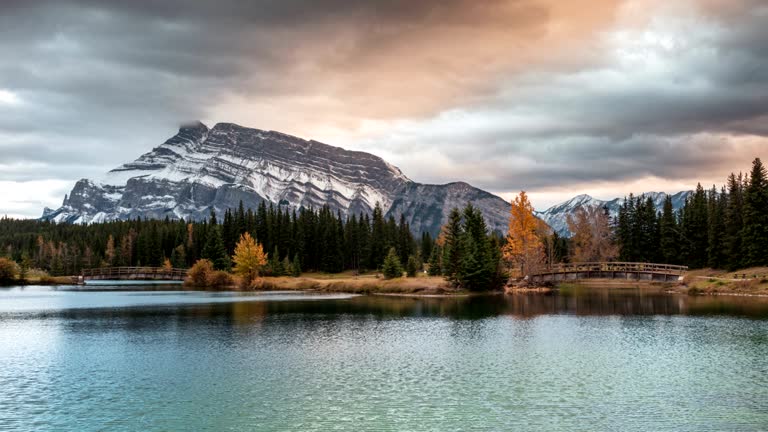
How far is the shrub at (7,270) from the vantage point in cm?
14659

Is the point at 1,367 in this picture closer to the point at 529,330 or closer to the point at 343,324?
the point at 343,324

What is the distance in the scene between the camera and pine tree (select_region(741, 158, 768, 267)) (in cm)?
10238

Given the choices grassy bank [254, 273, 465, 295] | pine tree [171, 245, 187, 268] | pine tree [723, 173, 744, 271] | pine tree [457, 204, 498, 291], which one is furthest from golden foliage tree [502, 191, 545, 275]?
pine tree [171, 245, 187, 268]

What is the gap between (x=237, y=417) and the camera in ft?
93.9

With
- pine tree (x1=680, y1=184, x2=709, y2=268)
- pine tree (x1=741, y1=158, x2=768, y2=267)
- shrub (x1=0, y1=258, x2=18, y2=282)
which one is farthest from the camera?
shrub (x1=0, y1=258, x2=18, y2=282)

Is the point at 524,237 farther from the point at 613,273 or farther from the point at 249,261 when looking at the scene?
the point at 249,261

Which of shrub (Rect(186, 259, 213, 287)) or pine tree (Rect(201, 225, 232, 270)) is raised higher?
pine tree (Rect(201, 225, 232, 270))

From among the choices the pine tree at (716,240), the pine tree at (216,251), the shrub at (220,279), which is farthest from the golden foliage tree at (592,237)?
the pine tree at (216,251)

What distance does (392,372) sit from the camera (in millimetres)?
38844

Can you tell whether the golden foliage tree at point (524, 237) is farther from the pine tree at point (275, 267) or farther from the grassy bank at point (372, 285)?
the pine tree at point (275, 267)

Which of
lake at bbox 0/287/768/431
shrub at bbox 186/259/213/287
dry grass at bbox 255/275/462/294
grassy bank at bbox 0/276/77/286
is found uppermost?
shrub at bbox 186/259/213/287

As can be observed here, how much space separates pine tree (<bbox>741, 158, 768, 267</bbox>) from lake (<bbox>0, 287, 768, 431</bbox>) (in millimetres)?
36611

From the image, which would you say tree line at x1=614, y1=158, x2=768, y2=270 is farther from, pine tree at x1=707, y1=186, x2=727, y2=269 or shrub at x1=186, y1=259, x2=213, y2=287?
shrub at x1=186, y1=259, x2=213, y2=287

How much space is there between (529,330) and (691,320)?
18.9 meters
